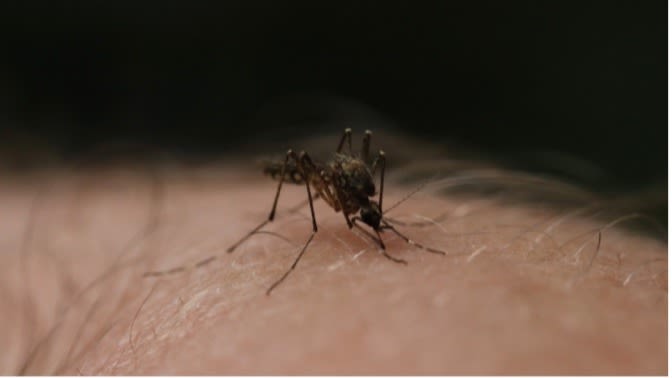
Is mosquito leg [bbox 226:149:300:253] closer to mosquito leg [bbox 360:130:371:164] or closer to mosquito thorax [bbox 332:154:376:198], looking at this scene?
mosquito thorax [bbox 332:154:376:198]

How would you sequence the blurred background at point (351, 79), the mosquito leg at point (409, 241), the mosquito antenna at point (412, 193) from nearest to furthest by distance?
the mosquito leg at point (409, 241), the mosquito antenna at point (412, 193), the blurred background at point (351, 79)

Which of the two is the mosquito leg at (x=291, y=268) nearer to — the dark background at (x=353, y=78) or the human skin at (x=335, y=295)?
the human skin at (x=335, y=295)

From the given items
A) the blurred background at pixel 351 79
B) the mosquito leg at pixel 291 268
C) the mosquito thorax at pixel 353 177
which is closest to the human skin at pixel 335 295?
the mosquito leg at pixel 291 268

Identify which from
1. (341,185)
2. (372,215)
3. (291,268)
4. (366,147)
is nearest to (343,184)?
(341,185)

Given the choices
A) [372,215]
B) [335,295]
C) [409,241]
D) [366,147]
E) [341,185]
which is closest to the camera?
[335,295]

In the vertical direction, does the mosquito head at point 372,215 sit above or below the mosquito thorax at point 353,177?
below

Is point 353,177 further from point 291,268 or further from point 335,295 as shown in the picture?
point 335,295
